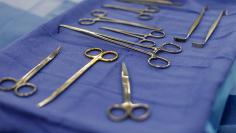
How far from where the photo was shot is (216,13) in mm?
1232

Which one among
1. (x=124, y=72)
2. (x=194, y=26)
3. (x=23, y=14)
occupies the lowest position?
(x=124, y=72)

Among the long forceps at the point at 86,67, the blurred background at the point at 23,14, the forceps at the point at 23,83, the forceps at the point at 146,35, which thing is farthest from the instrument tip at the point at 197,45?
the blurred background at the point at 23,14

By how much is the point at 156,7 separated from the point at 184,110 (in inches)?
26.0

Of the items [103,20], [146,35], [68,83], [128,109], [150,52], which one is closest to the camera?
[128,109]

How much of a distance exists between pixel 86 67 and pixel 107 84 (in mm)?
94

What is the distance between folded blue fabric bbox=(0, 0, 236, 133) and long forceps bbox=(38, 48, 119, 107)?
13 mm

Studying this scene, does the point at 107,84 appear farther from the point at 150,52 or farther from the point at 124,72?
the point at 150,52

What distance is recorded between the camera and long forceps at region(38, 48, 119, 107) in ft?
2.54

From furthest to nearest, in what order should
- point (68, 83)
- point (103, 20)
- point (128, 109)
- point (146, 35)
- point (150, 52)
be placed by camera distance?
point (103, 20) → point (146, 35) → point (150, 52) → point (68, 83) → point (128, 109)

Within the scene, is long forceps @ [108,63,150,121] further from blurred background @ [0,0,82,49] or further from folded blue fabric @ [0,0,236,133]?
blurred background @ [0,0,82,49]

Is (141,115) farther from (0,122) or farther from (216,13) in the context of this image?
(216,13)

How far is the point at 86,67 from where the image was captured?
89cm

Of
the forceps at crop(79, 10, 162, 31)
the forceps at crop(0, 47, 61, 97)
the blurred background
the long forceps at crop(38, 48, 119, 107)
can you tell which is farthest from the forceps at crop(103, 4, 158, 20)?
the forceps at crop(0, 47, 61, 97)

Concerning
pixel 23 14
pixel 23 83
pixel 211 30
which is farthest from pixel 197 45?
pixel 23 14
